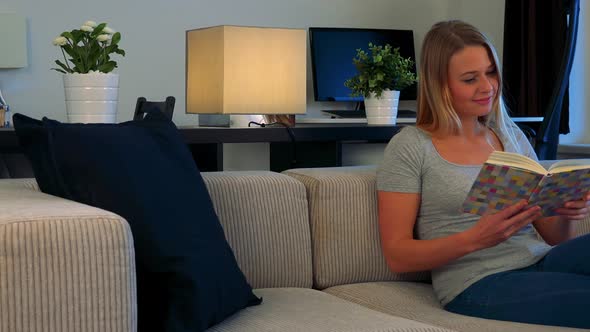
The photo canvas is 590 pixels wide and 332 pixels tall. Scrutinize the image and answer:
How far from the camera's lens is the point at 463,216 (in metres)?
2.05

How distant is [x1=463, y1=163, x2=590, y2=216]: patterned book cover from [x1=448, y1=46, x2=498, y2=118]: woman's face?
0.33m

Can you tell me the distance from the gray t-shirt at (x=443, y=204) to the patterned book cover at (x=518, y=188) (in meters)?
0.19

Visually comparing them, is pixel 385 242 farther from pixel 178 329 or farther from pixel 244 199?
pixel 178 329

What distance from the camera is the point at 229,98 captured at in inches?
119

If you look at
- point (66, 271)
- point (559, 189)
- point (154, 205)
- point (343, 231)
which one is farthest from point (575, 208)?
point (66, 271)

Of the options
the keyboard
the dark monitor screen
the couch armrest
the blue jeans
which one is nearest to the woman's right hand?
the blue jeans

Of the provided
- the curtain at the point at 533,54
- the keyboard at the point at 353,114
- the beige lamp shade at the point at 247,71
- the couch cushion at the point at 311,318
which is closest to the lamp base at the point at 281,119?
the beige lamp shade at the point at 247,71

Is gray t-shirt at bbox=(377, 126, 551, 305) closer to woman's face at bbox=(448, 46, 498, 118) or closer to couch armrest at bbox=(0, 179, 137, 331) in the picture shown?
woman's face at bbox=(448, 46, 498, 118)

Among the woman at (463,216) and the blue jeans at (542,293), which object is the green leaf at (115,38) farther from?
the blue jeans at (542,293)

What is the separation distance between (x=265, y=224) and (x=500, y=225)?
21.1 inches

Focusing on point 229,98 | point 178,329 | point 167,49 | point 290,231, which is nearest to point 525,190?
point 290,231

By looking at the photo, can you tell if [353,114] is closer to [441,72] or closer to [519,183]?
[441,72]

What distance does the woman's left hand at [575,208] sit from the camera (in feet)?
6.34

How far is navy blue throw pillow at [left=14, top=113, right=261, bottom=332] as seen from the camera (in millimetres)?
1579
